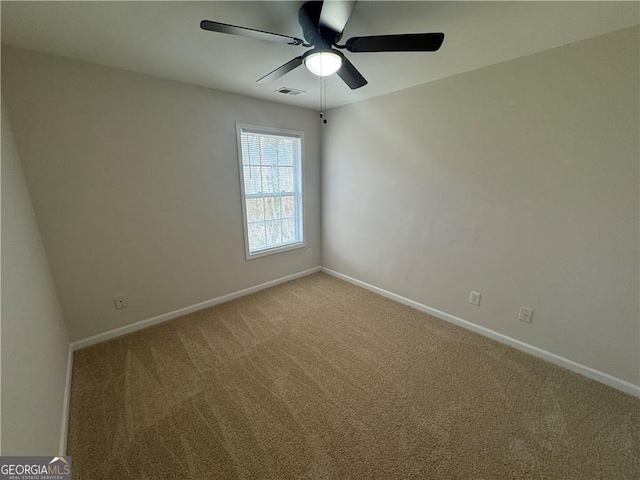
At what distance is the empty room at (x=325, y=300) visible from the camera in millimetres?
1290

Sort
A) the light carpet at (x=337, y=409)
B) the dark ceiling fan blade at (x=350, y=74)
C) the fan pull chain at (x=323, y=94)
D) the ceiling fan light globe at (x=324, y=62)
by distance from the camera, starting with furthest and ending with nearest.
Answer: the fan pull chain at (x=323, y=94) → the dark ceiling fan blade at (x=350, y=74) → the ceiling fan light globe at (x=324, y=62) → the light carpet at (x=337, y=409)

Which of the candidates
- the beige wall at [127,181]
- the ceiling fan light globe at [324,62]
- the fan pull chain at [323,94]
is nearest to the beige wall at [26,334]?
the beige wall at [127,181]

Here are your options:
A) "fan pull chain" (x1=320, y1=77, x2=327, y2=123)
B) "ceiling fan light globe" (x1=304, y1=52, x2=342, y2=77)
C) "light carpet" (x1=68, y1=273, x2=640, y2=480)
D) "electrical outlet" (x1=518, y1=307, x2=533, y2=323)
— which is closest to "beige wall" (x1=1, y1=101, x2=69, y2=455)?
"light carpet" (x1=68, y1=273, x2=640, y2=480)

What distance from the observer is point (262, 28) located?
151 cm

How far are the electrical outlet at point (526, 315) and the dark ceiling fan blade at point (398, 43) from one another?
2080mm

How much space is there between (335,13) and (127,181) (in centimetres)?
210

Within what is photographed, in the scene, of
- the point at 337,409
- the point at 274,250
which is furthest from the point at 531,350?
the point at 274,250

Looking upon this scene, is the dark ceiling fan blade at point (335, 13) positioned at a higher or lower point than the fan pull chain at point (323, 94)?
lower

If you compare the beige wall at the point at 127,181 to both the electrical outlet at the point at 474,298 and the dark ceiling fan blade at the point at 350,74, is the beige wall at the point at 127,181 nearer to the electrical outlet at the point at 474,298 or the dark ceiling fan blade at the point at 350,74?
the dark ceiling fan blade at the point at 350,74

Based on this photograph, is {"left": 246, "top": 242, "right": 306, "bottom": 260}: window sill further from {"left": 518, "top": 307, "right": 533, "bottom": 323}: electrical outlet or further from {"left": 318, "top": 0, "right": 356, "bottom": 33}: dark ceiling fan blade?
{"left": 518, "top": 307, "right": 533, "bottom": 323}: electrical outlet

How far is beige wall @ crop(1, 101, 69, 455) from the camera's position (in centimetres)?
93

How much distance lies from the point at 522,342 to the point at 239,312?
2691mm

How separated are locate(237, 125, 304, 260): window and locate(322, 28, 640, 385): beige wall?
101cm

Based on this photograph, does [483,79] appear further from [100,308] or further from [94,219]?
[100,308]
